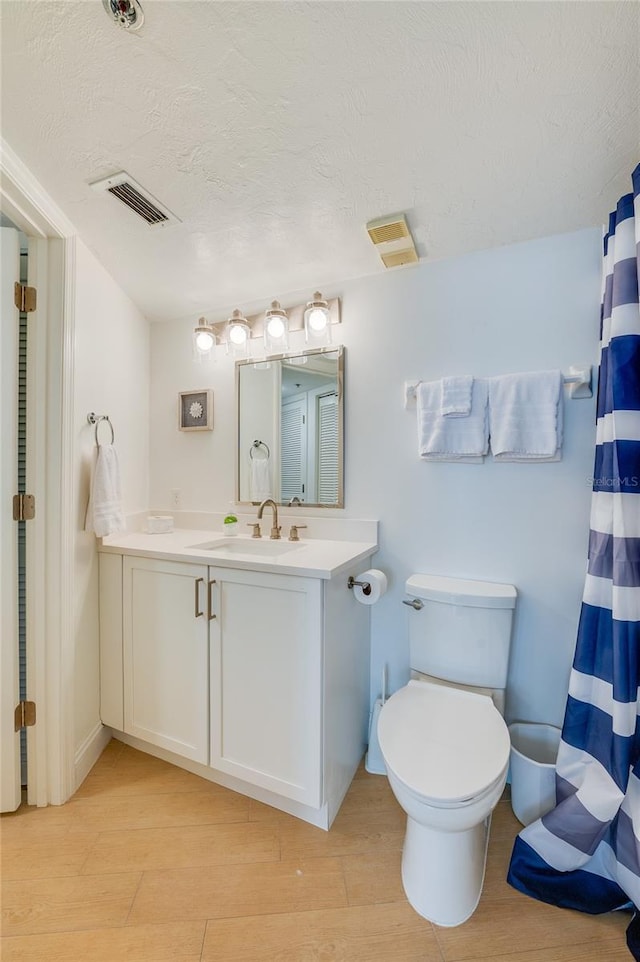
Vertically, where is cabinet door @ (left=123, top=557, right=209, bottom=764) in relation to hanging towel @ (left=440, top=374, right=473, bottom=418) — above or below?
below

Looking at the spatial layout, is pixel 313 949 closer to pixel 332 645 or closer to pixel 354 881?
pixel 354 881

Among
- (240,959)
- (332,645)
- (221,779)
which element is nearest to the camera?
(240,959)

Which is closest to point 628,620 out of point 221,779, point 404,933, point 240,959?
point 404,933

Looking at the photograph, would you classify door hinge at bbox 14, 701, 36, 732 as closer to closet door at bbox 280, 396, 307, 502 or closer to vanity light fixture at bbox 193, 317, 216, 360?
closet door at bbox 280, 396, 307, 502

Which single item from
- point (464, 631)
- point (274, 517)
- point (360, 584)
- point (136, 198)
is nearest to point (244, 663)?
point (360, 584)

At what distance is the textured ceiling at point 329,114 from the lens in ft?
2.74

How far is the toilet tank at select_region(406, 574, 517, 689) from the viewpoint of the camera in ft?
4.57

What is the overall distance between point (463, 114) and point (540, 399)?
91 cm

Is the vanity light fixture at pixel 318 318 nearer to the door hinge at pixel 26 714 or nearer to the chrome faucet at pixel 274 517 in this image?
the chrome faucet at pixel 274 517

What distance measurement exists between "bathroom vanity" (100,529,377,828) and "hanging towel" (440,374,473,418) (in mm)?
672

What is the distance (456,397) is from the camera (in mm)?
1504

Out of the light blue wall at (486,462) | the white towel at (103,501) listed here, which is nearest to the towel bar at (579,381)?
the light blue wall at (486,462)

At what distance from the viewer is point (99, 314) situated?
1706 mm

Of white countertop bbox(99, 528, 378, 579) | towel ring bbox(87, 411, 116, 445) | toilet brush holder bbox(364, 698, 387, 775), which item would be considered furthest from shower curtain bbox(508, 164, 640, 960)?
towel ring bbox(87, 411, 116, 445)
